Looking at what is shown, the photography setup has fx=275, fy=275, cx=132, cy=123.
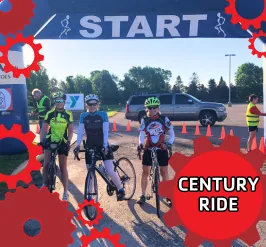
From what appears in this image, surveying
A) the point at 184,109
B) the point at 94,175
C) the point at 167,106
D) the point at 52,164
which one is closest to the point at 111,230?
the point at 94,175

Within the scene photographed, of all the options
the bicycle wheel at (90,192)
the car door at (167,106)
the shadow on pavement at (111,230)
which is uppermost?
the car door at (167,106)

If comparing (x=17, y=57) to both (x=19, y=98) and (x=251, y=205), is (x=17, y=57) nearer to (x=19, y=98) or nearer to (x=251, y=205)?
(x=19, y=98)

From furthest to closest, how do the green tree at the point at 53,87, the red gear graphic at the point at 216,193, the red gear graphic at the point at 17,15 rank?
the green tree at the point at 53,87
the red gear graphic at the point at 17,15
the red gear graphic at the point at 216,193

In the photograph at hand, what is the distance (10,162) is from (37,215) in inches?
224

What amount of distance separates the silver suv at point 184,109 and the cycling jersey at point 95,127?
12.7 meters

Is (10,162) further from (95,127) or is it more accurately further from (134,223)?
(134,223)

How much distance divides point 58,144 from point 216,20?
217 inches

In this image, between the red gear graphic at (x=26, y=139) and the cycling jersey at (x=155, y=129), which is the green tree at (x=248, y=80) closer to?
the cycling jersey at (x=155, y=129)

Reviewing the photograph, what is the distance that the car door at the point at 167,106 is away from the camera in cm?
1764

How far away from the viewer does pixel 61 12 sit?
7590 mm

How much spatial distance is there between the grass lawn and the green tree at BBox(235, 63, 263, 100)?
54.5 meters

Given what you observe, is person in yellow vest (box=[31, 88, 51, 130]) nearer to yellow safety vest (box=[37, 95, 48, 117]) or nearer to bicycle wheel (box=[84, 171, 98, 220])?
yellow safety vest (box=[37, 95, 48, 117])

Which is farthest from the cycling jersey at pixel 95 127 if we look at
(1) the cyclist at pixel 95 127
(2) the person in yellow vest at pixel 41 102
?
(2) the person in yellow vest at pixel 41 102

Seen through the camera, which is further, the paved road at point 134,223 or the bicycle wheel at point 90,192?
the bicycle wheel at point 90,192
